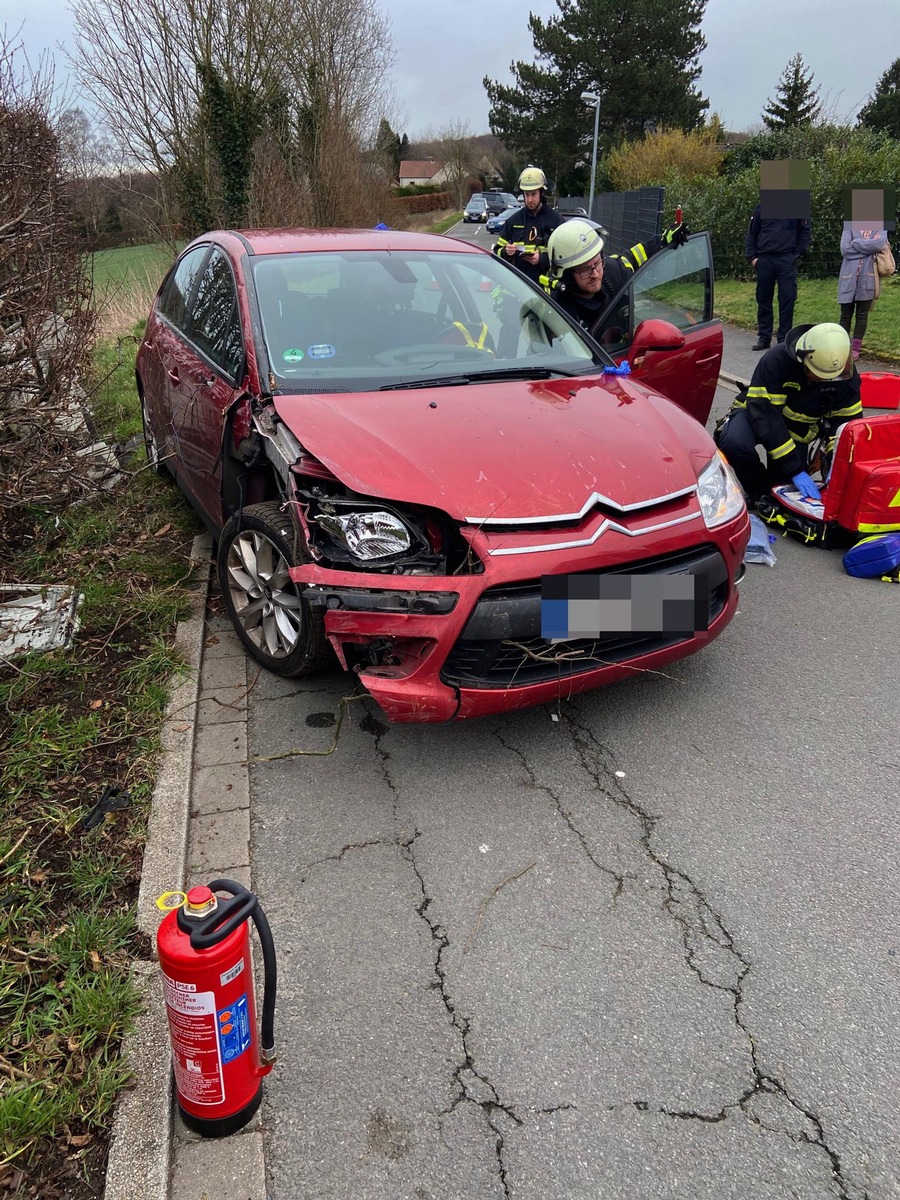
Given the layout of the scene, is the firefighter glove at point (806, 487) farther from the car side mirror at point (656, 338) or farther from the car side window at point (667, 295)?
the car side mirror at point (656, 338)

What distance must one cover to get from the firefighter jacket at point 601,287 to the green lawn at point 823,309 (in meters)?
5.38

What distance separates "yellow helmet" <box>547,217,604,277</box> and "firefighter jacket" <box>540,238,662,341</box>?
126mm

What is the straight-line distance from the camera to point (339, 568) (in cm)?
290

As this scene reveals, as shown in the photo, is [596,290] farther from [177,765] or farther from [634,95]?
[634,95]

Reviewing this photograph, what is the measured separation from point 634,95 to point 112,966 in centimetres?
4797

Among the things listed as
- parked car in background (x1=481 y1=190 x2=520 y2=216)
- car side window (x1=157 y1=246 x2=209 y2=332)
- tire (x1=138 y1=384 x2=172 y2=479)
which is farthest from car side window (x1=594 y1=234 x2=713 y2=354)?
parked car in background (x1=481 y1=190 x2=520 y2=216)

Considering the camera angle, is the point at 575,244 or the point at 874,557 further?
the point at 575,244

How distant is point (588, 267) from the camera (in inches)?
216

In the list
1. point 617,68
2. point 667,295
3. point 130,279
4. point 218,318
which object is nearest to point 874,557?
point 667,295

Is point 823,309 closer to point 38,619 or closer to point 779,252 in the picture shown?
point 779,252

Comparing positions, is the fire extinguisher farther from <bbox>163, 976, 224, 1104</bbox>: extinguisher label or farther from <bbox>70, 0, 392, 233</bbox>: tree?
<bbox>70, 0, 392, 233</bbox>: tree

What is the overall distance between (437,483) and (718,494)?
45.2 inches

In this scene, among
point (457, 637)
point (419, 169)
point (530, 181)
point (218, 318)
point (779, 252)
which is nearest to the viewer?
point (457, 637)

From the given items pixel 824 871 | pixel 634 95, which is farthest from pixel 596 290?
pixel 634 95
